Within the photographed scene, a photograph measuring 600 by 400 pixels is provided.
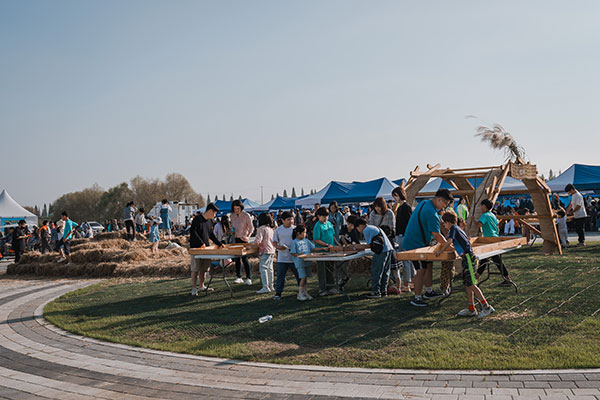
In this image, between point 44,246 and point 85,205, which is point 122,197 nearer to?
point 85,205

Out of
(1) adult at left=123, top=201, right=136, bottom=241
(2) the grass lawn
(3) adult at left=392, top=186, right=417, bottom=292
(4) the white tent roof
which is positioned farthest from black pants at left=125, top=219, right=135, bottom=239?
(4) the white tent roof

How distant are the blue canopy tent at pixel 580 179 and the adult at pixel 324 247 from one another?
16512mm

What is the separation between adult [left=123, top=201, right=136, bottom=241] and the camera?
19.3 metres

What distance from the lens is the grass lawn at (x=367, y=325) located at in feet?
17.7

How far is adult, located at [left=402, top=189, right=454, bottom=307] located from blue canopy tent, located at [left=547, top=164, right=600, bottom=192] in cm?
1706

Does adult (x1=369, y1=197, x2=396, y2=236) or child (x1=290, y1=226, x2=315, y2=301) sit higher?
adult (x1=369, y1=197, x2=396, y2=236)

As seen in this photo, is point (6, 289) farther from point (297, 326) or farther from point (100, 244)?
point (297, 326)

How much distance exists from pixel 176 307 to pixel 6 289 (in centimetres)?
673

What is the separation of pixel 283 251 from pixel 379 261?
5.58 feet

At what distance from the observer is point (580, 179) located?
22.6 meters

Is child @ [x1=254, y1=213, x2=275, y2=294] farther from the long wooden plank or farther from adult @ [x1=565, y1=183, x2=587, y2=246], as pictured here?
adult @ [x1=565, y1=183, x2=587, y2=246]

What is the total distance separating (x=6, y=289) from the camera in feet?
42.9

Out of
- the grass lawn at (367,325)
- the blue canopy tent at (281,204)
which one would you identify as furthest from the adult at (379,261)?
the blue canopy tent at (281,204)

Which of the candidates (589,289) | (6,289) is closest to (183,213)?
(6,289)
